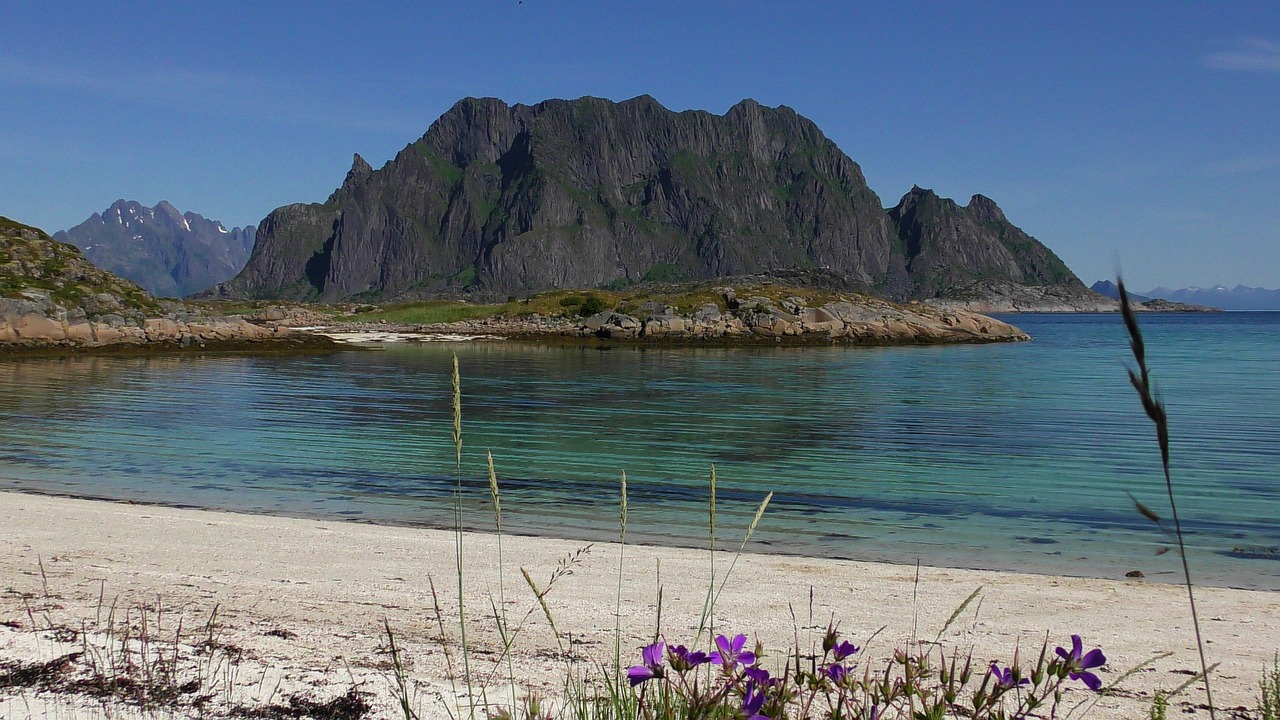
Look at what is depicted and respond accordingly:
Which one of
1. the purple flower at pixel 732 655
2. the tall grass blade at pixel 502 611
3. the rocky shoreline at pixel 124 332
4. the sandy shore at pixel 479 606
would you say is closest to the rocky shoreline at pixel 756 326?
the rocky shoreline at pixel 124 332

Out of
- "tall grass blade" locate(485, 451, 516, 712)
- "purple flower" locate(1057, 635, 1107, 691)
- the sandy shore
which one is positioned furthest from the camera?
the sandy shore

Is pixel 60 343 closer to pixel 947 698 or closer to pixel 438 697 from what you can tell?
pixel 438 697

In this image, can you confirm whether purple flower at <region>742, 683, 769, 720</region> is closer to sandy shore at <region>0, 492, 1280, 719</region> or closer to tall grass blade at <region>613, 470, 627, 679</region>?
tall grass blade at <region>613, 470, 627, 679</region>

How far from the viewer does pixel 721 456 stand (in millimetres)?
21234

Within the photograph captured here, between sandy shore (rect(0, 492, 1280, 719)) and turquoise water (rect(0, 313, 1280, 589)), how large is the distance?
224 centimetres

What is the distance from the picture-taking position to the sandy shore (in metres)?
5.98

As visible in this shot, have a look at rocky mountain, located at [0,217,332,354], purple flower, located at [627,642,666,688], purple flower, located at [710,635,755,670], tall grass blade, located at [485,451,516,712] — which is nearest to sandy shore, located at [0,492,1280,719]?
tall grass blade, located at [485,451,516,712]

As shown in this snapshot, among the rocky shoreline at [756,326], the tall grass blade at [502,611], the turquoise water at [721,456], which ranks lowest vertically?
the turquoise water at [721,456]

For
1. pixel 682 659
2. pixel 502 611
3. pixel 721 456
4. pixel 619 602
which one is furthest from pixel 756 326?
pixel 682 659

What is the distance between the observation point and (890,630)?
7695mm

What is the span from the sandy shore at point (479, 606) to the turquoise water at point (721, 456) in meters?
2.24

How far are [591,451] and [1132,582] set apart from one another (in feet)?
44.9

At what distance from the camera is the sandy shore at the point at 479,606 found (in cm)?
598

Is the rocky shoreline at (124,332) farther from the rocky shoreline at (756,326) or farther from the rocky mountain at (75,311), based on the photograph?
the rocky shoreline at (756,326)
